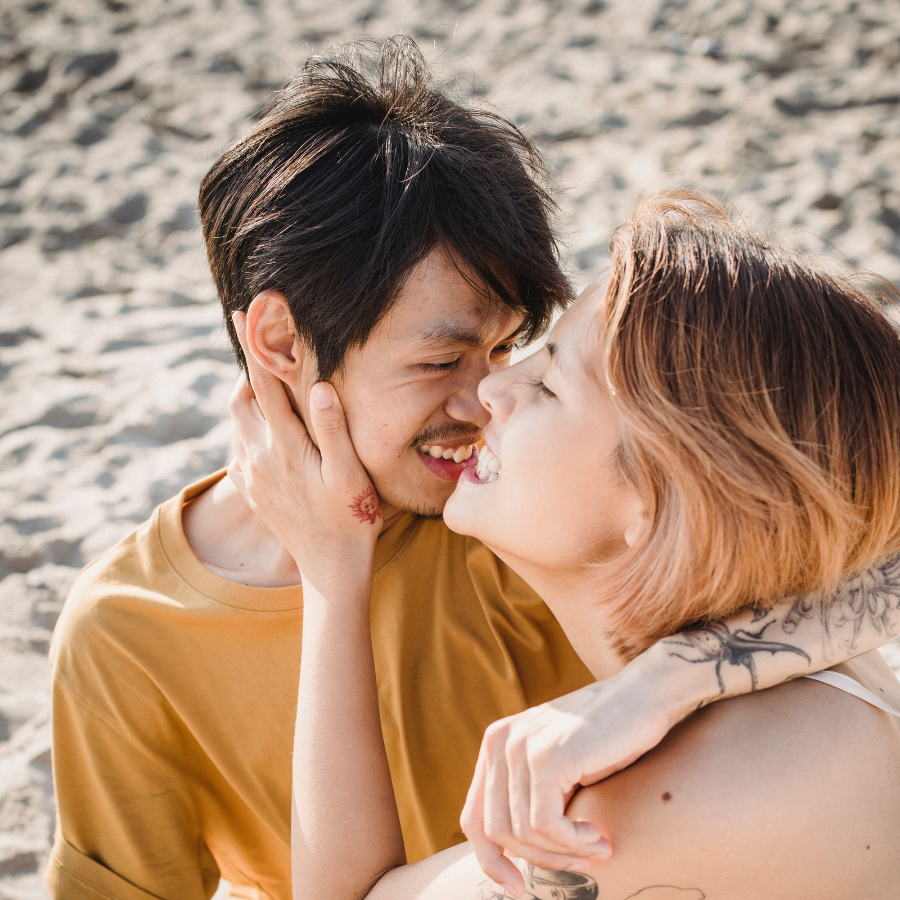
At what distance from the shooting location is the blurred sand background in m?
3.83

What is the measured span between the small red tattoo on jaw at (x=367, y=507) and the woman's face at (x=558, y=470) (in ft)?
1.20

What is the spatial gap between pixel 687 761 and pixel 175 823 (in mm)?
1373

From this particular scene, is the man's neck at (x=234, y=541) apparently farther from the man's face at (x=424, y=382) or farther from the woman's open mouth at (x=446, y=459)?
the woman's open mouth at (x=446, y=459)

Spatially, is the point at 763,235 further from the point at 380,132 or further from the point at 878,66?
the point at 878,66

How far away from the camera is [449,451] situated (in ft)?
7.11

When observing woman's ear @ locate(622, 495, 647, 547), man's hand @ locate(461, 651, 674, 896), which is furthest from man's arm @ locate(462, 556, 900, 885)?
woman's ear @ locate(622, 495, 647, 547)

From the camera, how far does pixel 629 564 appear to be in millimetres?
1549

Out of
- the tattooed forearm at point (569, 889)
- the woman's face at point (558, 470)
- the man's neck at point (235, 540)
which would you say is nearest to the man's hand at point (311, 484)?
the man's neck at point (235, 540)

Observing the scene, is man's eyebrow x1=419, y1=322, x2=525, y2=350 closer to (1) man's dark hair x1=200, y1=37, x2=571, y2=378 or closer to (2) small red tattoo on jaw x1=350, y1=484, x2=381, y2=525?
(1) man's dark hair x1=200, y1=37, x2=571, y2=378

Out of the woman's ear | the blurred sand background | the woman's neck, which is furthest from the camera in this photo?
the blurred sand background

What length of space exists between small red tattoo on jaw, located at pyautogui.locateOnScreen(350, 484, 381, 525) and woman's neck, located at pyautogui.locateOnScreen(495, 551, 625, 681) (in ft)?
1.36

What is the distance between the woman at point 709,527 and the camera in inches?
52.1

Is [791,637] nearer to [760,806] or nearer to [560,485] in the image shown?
[760,806]

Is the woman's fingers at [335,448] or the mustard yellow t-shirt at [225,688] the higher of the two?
the woman's fingers at [335,448]
